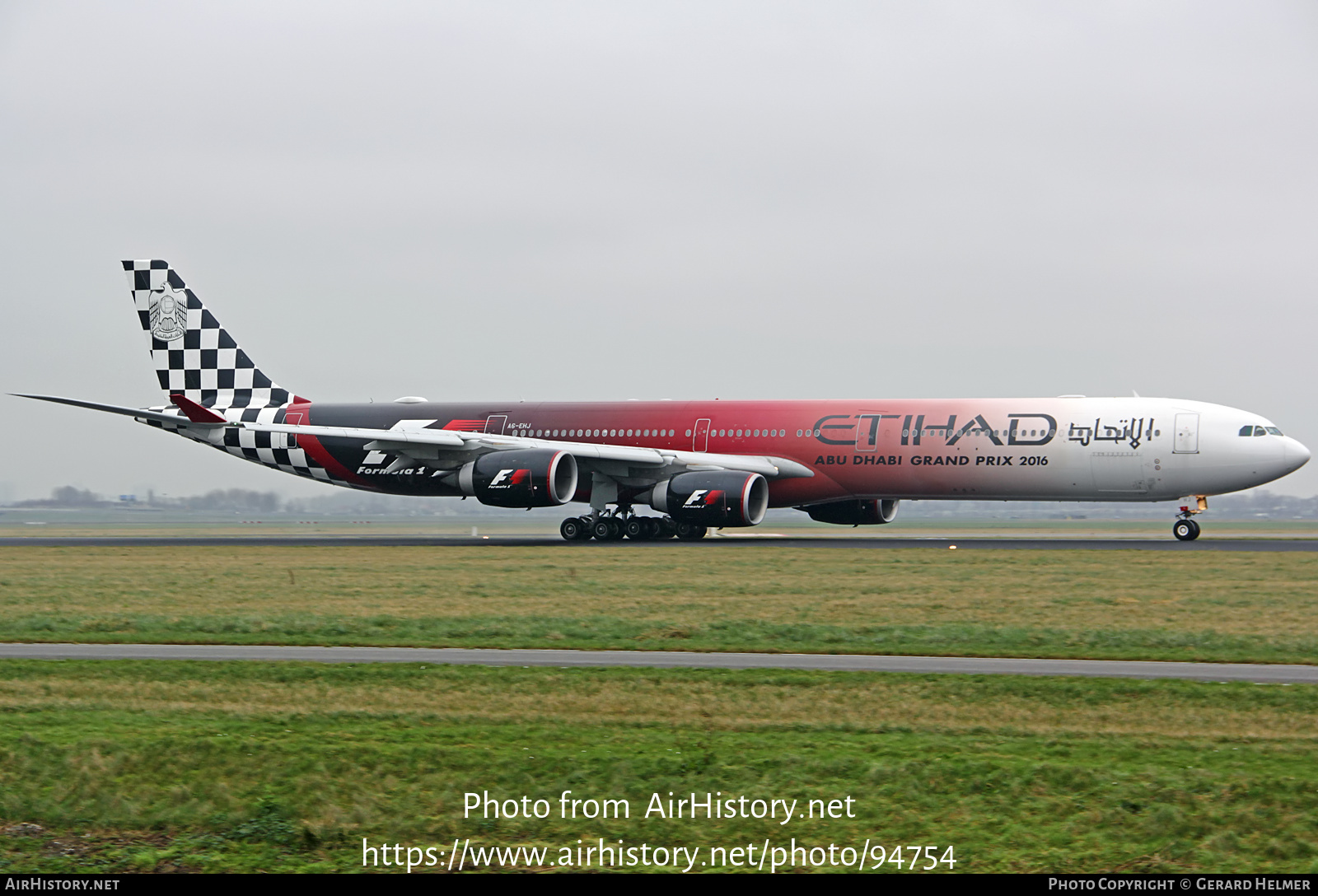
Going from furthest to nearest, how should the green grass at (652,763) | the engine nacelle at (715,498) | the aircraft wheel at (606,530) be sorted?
the aircraft wheel at (606,530)
the engine nacelle at (715,498)
the green grass at (652,763)

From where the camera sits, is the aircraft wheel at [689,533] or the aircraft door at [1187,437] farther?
the aircraft wheel at [689,533]

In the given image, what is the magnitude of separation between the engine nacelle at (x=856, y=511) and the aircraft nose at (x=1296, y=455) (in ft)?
39.7

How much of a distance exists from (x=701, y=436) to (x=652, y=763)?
32.6m

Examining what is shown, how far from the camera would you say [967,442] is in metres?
39.6

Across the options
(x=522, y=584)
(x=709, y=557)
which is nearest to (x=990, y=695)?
(x=522, y=584)

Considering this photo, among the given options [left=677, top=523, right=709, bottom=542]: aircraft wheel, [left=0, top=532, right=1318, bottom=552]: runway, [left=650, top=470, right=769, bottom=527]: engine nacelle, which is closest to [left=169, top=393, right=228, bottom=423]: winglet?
[left=0, top=532, right=1318, bottom=552]: runway

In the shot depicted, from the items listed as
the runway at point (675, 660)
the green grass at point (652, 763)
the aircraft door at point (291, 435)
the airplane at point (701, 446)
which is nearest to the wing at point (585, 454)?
the airplane at point (701, 446)

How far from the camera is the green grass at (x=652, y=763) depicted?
30.8 feet

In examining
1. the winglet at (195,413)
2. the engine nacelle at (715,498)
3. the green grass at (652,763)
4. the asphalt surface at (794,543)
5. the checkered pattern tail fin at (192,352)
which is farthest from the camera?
the checkered pattern tail fin at (192,352)

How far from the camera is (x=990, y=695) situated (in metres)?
14.0

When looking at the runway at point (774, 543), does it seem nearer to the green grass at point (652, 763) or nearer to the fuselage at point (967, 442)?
the fuselage at point (967, 442)

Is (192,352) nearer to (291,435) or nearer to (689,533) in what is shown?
(291,435)

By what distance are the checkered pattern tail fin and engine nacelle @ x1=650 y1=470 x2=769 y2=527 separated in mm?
17416
